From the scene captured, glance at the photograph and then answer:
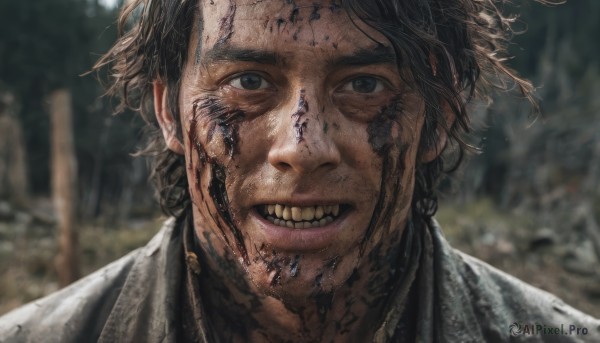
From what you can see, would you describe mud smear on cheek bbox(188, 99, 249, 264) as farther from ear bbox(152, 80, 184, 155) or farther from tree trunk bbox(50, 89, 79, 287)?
tree trunk bbox(50, 89, 79, 287)

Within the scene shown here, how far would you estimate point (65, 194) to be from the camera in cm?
1016

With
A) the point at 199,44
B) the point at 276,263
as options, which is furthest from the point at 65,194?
the point at 276,263

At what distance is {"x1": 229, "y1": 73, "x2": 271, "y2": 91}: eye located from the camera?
2086mm

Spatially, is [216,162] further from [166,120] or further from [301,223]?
[166,120]

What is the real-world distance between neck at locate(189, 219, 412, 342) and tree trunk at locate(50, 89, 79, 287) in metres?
8.14

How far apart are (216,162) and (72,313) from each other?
0.83 m

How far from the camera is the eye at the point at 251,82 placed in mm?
2086

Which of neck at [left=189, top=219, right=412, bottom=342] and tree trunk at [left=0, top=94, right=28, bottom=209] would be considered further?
tree trunk at [left=0, top=94, right=28, bottom=209]

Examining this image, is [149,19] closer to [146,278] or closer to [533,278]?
[146,278]

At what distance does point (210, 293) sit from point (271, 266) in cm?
46

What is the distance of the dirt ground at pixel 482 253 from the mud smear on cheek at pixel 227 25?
7.41 meters

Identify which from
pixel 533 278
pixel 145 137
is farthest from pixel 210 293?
pixel 533 278

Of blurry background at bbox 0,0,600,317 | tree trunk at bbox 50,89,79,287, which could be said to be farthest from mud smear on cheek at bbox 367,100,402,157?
tree trunk at bbox 50,89,79,287

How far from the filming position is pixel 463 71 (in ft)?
8.48
